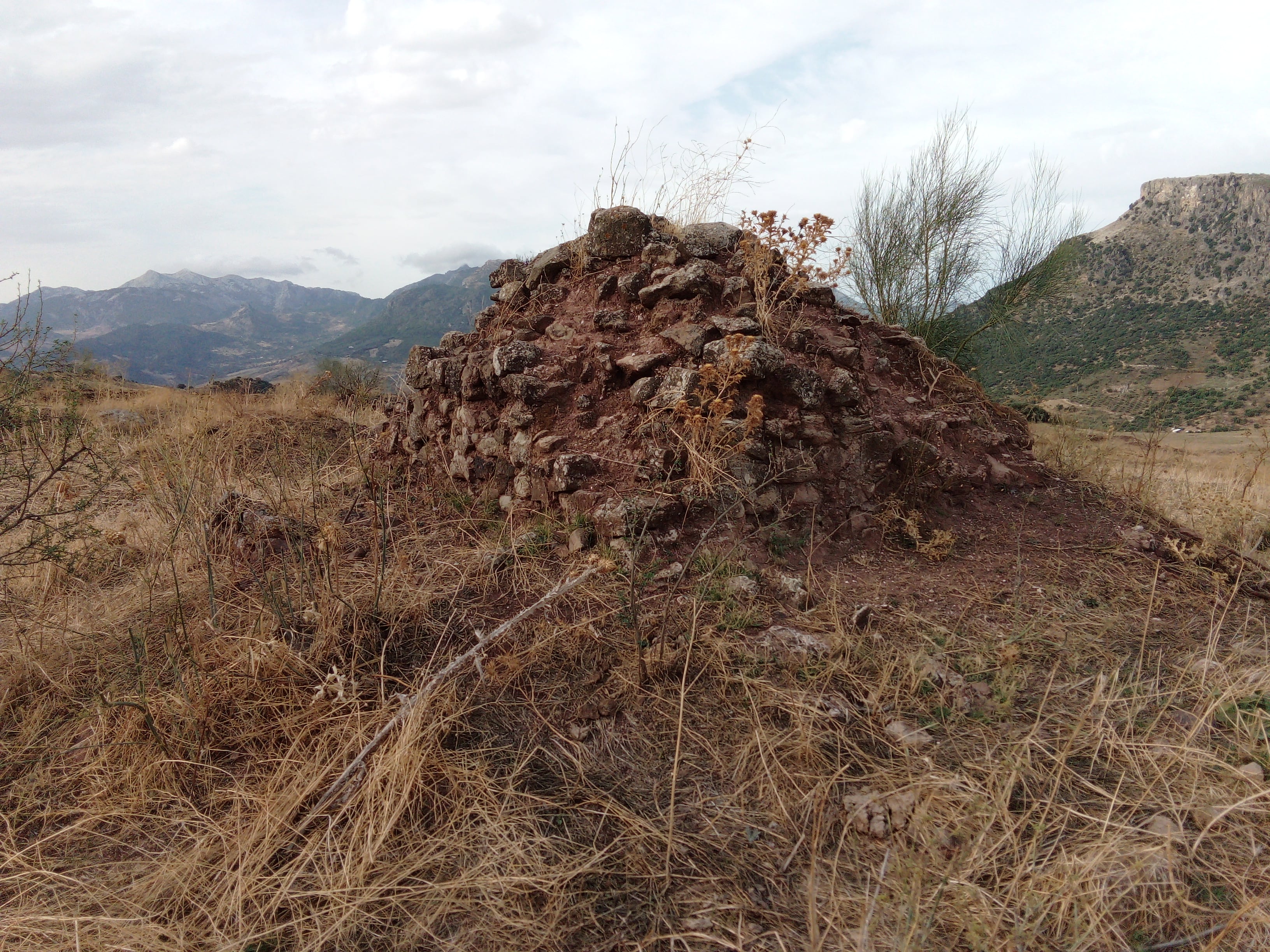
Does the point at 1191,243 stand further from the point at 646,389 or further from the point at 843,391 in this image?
the point at 646,389

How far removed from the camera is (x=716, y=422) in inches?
131

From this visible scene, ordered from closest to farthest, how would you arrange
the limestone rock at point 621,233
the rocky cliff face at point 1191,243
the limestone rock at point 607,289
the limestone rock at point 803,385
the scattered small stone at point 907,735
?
the scattered small stone at point 907,735
the limestone rock at point 803,385
the limestone rock at point 607,289
the limestone rock at point 621,233
the rocky cliff face at point 1191,243

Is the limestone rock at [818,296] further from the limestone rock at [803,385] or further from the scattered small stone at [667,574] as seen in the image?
the scattered small stone at [667,574]

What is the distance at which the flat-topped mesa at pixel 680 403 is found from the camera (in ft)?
11.5

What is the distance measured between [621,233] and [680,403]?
6.48ft

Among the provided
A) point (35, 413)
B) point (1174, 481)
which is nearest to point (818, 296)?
point (1174, 481)

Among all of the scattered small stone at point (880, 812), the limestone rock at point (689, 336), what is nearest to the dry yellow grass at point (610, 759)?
the scattered small stone at point (880, 812)

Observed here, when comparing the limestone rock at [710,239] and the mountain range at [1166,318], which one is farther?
the mountain range at [1166,318]

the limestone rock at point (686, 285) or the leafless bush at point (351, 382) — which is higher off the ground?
the limestone rock at point (686, 285)

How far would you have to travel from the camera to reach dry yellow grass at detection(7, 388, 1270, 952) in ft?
5.50

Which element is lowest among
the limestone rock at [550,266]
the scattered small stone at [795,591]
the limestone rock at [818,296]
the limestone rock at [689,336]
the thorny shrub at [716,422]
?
the scattered small stone at [795,591]

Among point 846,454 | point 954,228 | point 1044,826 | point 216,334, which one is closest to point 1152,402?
point 954,228

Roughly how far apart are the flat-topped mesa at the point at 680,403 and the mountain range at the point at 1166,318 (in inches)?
333

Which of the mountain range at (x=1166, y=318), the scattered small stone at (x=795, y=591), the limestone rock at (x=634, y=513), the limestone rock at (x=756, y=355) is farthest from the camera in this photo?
the mountain range at (x=1166, y=318)
